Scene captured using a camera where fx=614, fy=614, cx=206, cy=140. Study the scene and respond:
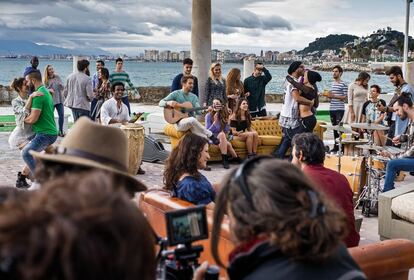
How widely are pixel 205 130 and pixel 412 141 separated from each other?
3.43 meters

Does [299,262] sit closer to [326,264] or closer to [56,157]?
[326,264]

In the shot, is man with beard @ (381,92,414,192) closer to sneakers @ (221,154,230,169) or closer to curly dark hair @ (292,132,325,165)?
curly dark hair @ (292,132,325,165)

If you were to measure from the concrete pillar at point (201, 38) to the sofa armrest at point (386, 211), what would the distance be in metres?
6.48

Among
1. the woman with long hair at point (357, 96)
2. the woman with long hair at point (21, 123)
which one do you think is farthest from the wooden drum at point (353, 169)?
the woman with long hair at point (357, 96)

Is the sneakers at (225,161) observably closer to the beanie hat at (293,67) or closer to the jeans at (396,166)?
the beanie hat at (293,67)

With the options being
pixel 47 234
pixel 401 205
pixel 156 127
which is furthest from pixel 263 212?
pixel 156 127

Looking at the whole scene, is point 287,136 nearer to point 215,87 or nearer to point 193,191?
point 215,87

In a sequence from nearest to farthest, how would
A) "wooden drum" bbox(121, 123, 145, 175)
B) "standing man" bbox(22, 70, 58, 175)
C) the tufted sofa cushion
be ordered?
1. the tufted sofa cushion
2. "standing man" bbox(22, 70, 58, 175)
3. "wooden drum" bbox(121, 123, 145, 175)

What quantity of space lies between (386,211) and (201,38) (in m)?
7.10

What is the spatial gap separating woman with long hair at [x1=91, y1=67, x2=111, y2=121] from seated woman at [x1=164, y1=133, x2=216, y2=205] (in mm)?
5924

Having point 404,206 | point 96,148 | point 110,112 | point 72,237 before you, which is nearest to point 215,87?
point 110,112

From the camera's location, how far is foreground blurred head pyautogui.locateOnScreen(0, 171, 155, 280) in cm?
107

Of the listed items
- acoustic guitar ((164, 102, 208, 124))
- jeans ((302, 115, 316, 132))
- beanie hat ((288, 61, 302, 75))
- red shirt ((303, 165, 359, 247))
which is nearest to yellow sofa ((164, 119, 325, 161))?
acoustic guitar ((164, 102, 208, 124))

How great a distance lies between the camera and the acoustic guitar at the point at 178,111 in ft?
32.9
